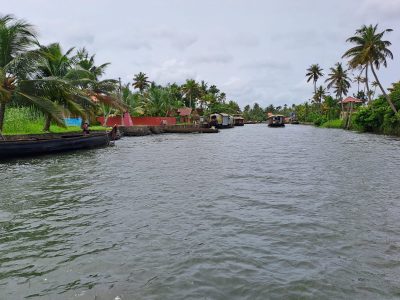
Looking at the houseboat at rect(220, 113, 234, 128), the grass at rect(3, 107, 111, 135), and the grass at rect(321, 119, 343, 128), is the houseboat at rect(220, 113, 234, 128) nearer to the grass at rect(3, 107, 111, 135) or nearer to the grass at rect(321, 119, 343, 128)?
the grass at rect(321, 119, 343, 128)

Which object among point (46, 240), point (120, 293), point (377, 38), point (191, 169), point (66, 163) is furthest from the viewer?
point (377, 38)

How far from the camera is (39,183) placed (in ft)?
37.1

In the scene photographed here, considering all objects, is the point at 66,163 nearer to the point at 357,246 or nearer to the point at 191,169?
the point at 191,169

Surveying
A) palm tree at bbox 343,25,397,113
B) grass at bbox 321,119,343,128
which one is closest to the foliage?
palm tree at bbox 343,25,397,113

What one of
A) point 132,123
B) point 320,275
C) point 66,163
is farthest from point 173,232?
point 132,123

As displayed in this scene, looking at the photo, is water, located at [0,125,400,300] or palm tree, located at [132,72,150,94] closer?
water, located at [0,125,400,300]

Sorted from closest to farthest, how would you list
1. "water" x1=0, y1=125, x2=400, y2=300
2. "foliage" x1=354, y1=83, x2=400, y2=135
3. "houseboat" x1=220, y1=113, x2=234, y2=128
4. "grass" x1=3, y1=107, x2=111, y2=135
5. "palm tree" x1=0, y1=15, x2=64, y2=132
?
1. "water" x1=0, y1=125, x2=400, y2=300
2. "palm tree" x1=0, y1=15, x2=64, y2=132
3. "grass" x1=3, y1=107, x2=111, y2=135
4. "foliage" x1=354, y1=83, x2=400, y2=135
5. "houseboat" x1=220, y1=113, x2=234, y2=128

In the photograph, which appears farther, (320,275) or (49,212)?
(49,212)

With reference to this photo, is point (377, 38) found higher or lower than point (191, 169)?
higher

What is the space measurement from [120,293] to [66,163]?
44.0 ft

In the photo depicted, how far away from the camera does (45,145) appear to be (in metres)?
18.9

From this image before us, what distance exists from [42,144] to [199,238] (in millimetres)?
15158

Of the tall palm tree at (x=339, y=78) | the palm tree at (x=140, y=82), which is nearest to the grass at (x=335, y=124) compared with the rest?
the tall palm tree at (x=339, y=78)

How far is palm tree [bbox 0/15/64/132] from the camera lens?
740 inches
